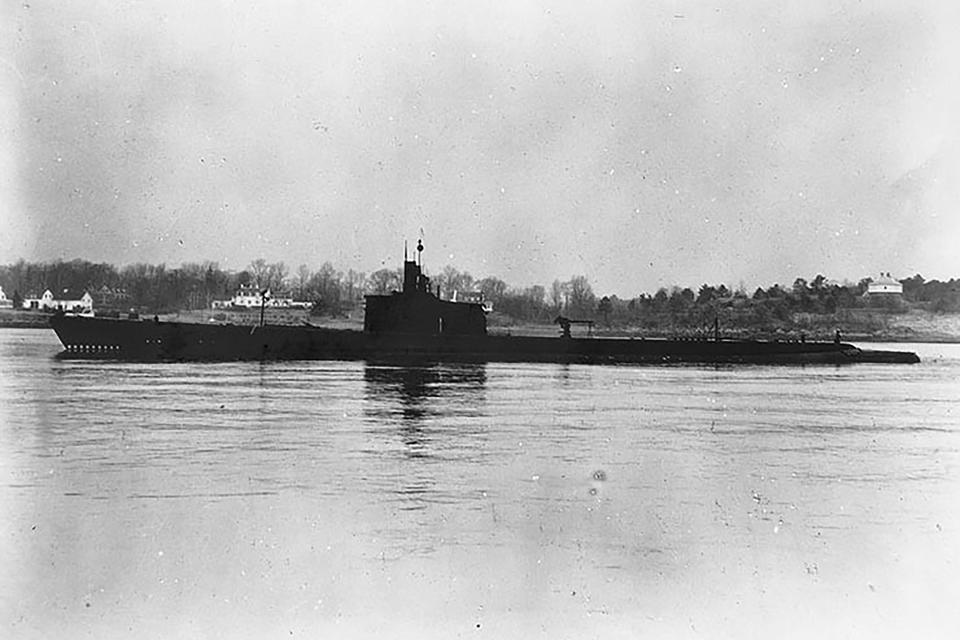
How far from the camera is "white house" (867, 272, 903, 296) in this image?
3974 cm

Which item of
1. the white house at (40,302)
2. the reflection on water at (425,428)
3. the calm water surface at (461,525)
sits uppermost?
the white house at (40,302)

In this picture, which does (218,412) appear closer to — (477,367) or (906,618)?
(906,618)

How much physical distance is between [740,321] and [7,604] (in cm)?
5222

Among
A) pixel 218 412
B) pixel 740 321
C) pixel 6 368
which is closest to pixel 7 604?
pixel 218 412

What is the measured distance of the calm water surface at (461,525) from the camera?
762 cm

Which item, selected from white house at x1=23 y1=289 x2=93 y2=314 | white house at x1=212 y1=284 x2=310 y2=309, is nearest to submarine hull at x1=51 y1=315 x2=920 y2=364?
white house at x1=23 y1=289 x2=93 y2=314

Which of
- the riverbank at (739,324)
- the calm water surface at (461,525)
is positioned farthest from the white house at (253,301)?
the calm water surface at (461,525)

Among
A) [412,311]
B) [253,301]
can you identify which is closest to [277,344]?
[412,311]

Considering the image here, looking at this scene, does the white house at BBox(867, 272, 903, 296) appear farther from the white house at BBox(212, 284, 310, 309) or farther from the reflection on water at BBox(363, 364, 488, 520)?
the white house at BBox(212, 284, 310, 309)

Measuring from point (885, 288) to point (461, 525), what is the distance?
4018 cm

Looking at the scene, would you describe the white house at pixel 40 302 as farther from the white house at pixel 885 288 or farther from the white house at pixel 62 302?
the white house at pixel 885 288

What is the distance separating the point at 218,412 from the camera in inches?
710

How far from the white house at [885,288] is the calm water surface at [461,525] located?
2334 centimetres

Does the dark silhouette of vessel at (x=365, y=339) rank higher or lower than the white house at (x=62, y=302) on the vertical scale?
lower
